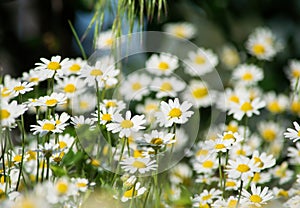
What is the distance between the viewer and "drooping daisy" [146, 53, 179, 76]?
1.29m

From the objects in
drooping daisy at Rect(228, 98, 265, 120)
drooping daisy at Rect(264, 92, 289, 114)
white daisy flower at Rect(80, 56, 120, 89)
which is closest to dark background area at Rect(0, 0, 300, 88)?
drooping daisy at Rect(264, 92, 289, 114)

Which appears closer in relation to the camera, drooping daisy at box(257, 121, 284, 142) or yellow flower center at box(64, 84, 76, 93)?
yellow flower center at box(64, 84, 76, 93)

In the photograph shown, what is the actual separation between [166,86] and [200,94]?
0.69 ft

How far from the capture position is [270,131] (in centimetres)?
134

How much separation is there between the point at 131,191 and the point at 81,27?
1.04 meters

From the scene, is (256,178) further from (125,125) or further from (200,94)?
(200,94)

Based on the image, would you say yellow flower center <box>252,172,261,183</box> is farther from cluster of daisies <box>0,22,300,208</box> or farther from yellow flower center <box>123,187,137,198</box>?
yellow flower center <box>123,187,137,198</box>

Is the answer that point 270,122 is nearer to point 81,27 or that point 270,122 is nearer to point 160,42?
point 160,42

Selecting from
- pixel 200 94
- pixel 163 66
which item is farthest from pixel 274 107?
pixel 163 66

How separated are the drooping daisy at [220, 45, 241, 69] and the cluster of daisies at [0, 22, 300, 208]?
0.36m

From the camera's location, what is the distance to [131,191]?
0.79 meters

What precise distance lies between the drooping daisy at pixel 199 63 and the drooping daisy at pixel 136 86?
23cm

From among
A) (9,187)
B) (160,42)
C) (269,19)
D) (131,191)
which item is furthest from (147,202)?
(269,19)

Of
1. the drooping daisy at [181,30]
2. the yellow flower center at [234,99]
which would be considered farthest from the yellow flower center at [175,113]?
the drooping daisy at [181,30]
